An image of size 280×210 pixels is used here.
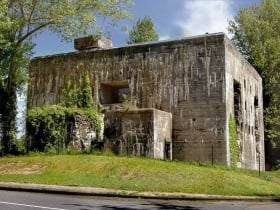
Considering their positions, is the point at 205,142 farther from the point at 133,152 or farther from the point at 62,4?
the point at 62,4

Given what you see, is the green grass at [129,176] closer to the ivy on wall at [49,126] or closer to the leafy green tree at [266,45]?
the ivy on wall at [49,126]

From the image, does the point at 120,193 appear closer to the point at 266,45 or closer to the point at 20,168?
the point at 20,168

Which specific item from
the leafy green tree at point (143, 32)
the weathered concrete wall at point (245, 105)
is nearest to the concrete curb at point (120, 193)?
the weathered concrete wall at point (245, 105)

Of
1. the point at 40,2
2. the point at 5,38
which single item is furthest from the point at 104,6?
the point at 5,38

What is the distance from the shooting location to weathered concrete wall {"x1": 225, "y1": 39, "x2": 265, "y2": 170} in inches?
1017

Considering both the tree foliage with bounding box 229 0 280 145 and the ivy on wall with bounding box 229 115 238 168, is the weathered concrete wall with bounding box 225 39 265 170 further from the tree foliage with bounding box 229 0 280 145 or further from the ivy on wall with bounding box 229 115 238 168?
the tree foliage with bounding box 229 0 280 145

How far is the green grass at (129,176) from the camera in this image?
14656 millimetres

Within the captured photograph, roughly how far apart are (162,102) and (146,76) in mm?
2047

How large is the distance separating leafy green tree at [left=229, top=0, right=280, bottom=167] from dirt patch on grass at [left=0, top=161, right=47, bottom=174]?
2418cm

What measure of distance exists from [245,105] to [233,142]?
17.3 ft

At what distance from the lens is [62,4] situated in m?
25.3

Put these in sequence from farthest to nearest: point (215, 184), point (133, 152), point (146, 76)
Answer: point (146, 76) → point (133, 152) → point (215, 184)

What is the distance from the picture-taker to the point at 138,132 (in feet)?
78.0

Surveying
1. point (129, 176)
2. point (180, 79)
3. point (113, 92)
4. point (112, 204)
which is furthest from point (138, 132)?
point (112, 204)
